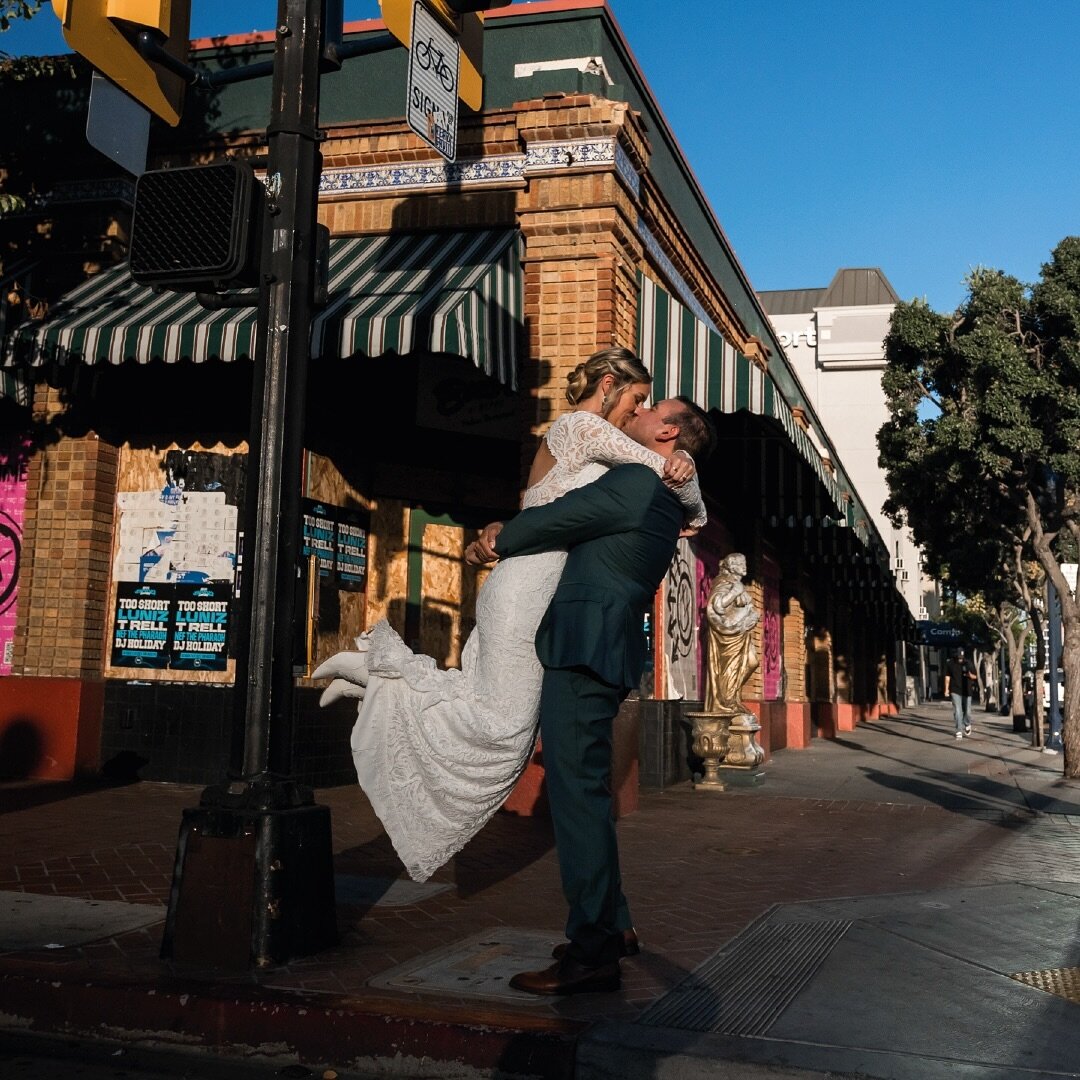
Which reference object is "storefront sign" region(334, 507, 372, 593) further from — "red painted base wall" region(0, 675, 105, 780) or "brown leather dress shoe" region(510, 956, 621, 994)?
"brown leather dress shoe" region(510, 956, 621, 994)

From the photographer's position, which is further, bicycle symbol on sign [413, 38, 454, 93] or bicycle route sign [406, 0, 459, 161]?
bicycle symbol on sign [413, 38, 454, 93]

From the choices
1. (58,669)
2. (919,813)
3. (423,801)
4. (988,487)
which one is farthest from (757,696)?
(423,801)

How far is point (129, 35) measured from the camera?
17.6 ft

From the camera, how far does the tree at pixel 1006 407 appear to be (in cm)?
1623

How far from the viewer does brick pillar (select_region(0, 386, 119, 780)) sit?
10070 millimetres

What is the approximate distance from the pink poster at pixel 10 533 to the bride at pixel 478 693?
24.5 ft

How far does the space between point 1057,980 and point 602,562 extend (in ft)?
7.07

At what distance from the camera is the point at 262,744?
423 cm

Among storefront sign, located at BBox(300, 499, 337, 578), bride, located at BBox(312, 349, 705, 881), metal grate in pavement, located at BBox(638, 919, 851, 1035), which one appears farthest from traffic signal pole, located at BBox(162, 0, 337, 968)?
storefront sign, located at BBox(300, 499, 337, 578)

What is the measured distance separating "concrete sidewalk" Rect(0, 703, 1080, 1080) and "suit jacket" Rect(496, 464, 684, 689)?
1.09 meters

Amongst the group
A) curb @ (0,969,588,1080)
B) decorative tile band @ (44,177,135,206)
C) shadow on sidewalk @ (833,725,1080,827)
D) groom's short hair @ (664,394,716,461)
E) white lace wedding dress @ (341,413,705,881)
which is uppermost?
decorative tile band @ (44,177,135,206)

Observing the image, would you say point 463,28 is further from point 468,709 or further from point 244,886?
point 244,886

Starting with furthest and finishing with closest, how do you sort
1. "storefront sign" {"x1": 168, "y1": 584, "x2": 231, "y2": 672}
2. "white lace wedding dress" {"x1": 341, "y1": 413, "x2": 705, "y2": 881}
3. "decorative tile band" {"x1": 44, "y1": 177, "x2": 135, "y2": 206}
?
"decorative tile band" {"x1": 44, "y1": 177, "x2": 135, "y2": 206} → "storefront sign" {"x1": 168, "y1": 584, "x2": 231, "y2": 672} → "white lace wedding dress" {"x1": 341, "y1": 413, "x2": 705, "y2": 881}

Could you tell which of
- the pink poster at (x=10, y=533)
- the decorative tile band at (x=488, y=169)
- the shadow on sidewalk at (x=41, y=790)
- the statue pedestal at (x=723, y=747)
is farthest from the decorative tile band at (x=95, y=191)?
the statue pedestal at (x=723, y=747)
